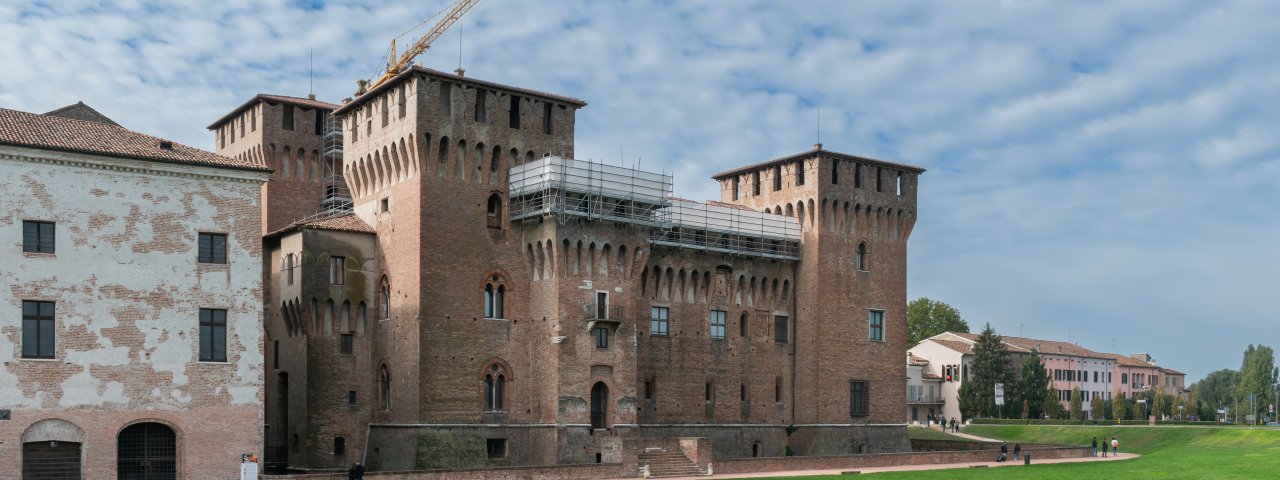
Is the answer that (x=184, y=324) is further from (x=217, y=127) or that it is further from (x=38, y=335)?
(x=217, y=127)

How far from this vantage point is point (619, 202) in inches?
1895

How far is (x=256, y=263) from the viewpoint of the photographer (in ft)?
124

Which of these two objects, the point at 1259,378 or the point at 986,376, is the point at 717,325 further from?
the point at 1259,378

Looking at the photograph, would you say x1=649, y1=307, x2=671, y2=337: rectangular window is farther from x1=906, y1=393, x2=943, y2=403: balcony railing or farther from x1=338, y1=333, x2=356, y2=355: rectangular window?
x1=906, y1=393, x2=943, y2=403: balcony railing

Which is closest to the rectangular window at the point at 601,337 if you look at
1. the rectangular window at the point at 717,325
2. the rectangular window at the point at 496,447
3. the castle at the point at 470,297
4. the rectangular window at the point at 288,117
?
the castle at the point at 470,297

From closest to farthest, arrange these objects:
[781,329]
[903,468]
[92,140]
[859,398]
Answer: [92,140], [903,468], [781,329], [859,398]

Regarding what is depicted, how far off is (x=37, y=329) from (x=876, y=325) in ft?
124

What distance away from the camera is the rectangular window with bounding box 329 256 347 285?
46531 mm

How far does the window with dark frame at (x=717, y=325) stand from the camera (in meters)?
55.5

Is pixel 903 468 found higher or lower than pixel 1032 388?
lower

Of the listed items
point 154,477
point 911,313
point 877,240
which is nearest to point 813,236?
point 877,240

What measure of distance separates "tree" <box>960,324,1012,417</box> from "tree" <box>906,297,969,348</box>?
64.0ft

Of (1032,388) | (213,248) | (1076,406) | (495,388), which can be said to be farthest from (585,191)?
(1076,406)

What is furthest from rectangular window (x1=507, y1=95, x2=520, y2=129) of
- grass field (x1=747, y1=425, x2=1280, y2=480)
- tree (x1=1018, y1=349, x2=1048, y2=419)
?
tree (x1=1018, y1=349, x2=1048, y2=419)
